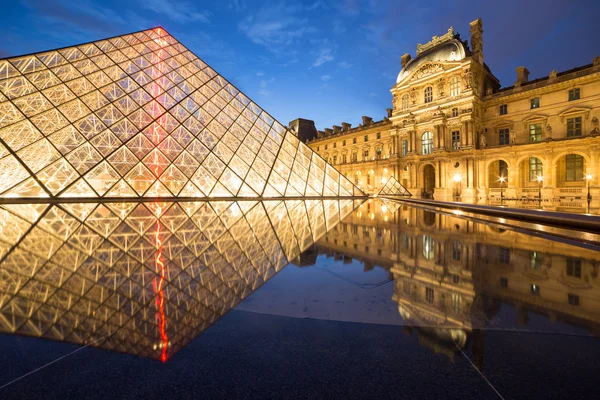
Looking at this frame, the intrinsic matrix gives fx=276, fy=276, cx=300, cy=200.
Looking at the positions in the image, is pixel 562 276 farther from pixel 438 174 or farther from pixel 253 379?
pixel 438 174

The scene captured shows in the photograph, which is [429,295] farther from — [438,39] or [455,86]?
[438,39]

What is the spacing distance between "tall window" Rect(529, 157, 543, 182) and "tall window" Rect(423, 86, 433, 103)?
1082 cm

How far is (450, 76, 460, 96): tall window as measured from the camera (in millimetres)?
27000

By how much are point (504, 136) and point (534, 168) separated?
156 inches

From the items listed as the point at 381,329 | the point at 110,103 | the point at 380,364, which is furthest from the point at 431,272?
the point at 110,103

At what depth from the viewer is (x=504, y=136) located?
26359 millimetres

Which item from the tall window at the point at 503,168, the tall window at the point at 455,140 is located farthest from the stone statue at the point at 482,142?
the tall window at the point at 503,168

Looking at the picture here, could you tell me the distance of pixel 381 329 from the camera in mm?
1619

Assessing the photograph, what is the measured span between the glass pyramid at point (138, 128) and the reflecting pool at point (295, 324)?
12.9 m

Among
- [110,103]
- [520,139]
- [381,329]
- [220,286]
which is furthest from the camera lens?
[520,139]

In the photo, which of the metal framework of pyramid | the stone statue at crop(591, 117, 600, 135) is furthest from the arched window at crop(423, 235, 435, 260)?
the stone statue at crop(591, 117, 600, 135)

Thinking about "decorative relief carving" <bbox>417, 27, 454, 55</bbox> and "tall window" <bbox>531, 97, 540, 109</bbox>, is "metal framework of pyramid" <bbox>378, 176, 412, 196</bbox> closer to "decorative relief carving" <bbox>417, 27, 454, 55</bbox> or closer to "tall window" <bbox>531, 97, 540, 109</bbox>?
"tall window" <bbox>531, 97, 540, 109</bbox>

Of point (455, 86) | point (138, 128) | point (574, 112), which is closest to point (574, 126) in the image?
point (574, 112)

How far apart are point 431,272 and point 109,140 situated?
870 inches
